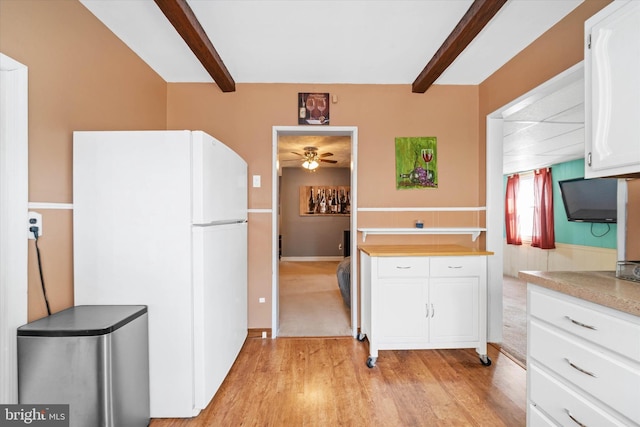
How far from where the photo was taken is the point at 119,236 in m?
1.74

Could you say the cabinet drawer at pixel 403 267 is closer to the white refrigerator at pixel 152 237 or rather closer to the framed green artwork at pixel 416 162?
the framed green artwork at pixel 416 162

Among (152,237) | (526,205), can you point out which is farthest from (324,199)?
(152,237)

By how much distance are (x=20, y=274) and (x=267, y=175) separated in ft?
6.37

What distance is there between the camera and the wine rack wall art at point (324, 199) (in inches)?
313

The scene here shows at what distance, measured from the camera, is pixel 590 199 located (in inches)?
183

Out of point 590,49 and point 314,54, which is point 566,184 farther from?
point 314,54

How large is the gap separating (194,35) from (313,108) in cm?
126

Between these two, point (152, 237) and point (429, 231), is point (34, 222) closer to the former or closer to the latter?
point (152, 237)

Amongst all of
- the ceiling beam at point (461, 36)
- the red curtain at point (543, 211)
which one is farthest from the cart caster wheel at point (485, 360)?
the red curtain at point (543, 211)

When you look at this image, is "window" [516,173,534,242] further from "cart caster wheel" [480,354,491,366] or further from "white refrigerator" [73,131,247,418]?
"white refrigerator" [73,131,247,418]

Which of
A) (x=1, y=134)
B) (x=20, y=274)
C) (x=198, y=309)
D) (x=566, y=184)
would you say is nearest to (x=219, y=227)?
(x=198, y=309)

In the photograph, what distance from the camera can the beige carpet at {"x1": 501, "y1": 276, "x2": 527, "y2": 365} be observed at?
2688 millimetres

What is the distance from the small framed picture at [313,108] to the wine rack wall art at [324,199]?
4.93 m

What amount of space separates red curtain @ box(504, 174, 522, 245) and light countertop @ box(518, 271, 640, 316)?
5.52 m
